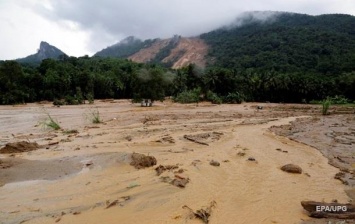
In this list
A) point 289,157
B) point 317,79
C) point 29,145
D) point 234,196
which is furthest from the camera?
point 317,79

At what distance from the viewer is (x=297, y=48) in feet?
362

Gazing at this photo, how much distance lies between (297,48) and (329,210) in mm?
112529

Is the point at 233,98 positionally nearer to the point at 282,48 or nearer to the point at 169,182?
the point at 169,182

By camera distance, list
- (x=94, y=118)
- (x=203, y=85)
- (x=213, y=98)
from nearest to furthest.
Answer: (x=94, y=118) < (x=213, y=98) < (x=203, y=85)

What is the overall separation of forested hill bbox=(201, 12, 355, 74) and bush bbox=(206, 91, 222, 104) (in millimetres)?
35767

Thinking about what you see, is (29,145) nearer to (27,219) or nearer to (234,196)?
(27,219)

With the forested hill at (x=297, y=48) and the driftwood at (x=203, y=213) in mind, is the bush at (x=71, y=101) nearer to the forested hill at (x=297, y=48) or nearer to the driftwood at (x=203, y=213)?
the forested hill at (x=297, y=48)

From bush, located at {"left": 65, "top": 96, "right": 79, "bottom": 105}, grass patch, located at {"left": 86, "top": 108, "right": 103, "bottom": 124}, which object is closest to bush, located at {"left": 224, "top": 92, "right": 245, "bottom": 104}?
bush, located at {"left": 65, "top": 96, "right": 79, "bottom": 105}

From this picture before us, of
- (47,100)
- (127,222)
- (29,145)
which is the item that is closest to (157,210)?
(127,222)

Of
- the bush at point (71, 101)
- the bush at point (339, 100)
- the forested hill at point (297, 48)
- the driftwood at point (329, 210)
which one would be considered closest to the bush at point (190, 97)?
the bush at point (71, 101)

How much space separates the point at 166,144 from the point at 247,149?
2.90 m

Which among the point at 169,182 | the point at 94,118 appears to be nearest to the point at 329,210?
the point at 169,182

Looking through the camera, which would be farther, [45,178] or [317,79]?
[317,79]

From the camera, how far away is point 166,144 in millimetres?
12461
